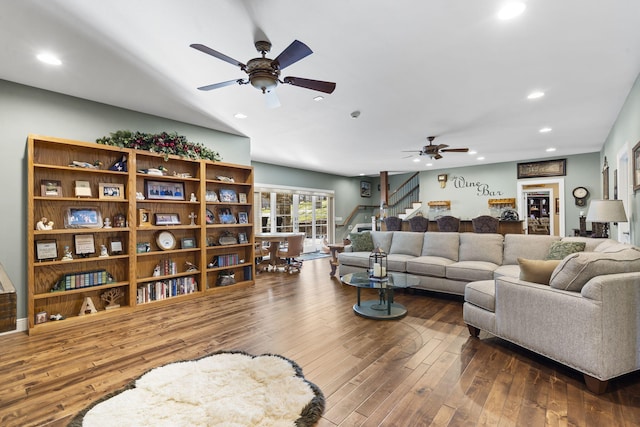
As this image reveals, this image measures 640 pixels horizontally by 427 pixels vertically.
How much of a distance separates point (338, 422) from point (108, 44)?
3.50m

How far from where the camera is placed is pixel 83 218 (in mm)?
3707

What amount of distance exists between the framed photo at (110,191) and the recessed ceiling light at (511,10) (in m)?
4.54

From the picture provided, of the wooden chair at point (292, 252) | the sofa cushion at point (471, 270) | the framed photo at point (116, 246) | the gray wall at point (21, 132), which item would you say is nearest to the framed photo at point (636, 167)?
the sofa cushion at point (471, 270)

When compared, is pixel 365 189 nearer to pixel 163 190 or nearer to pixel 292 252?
pixel 292 252

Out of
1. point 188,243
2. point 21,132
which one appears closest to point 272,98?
point 188,243

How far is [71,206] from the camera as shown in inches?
144

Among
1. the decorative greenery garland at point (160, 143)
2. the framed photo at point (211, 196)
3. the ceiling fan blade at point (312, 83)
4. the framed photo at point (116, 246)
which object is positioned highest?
the ceiling fan blade at point (312, 83)

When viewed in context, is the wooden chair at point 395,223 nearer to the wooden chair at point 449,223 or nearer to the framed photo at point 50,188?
the wooden chair at point 449,223

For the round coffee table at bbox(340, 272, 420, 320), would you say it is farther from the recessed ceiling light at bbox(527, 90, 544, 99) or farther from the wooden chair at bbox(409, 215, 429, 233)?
the recessed ceiling light at bbox(527, 90, 544, 99)

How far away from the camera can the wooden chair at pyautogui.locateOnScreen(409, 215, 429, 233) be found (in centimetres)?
599

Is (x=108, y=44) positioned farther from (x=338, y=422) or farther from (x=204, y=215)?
(x=338, y=422)

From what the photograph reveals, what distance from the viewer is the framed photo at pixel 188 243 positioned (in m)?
4.64

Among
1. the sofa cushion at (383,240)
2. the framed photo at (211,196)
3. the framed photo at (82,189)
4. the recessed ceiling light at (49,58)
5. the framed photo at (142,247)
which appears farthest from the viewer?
the sofa cushion at (383,240)

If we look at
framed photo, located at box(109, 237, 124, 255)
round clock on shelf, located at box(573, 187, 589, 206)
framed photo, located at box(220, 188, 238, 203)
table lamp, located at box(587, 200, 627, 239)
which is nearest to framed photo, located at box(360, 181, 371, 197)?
round clock on shelf, located at box(573, 187, 589, 206)
